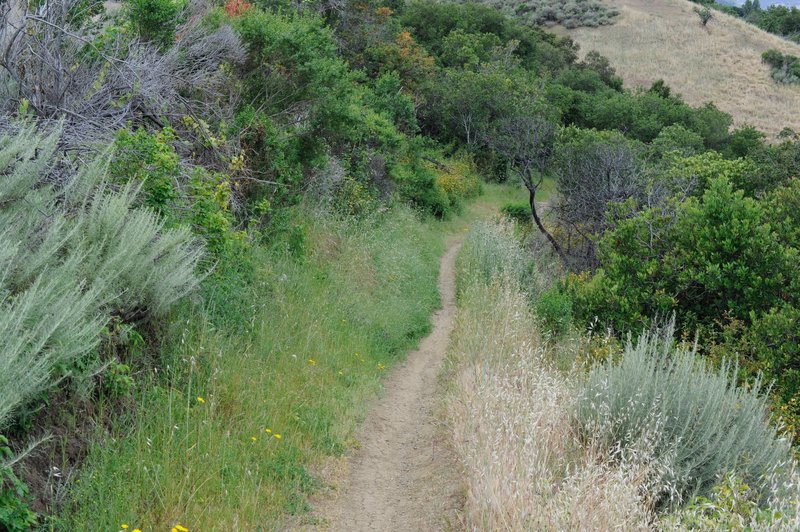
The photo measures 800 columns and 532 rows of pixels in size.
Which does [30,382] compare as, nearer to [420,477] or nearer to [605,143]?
[420,477]

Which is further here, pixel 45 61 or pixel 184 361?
pixel 45 61

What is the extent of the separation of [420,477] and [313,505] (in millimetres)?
1207

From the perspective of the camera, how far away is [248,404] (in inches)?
224

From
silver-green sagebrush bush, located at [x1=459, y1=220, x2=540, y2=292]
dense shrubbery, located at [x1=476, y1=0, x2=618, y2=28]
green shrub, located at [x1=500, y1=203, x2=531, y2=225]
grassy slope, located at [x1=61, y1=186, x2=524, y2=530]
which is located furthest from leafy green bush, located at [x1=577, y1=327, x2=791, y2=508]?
dense shrubbery, located at [x1=476, y1=0, x2=618, y2=28]

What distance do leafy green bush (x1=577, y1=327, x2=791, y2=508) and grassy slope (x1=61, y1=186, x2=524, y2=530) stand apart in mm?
2440

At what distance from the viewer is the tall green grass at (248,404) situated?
14.0ft

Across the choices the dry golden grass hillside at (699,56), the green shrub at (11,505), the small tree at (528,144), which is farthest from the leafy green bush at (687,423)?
the dry golden grass hillside at (699,56)

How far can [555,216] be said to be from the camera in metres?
20.7

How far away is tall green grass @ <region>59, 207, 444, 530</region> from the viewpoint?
14.0 ft

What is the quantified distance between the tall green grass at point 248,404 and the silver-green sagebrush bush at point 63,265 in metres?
0.63

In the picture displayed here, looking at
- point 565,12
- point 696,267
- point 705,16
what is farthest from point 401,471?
point 705,16

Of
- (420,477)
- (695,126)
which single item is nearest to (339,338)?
(420,477)

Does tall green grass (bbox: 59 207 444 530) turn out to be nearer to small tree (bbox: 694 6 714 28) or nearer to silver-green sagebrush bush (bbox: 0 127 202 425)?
silver-green sagebrush bush (bbox: 0 127 202 425)

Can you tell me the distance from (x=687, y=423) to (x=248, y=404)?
3.57 metres
